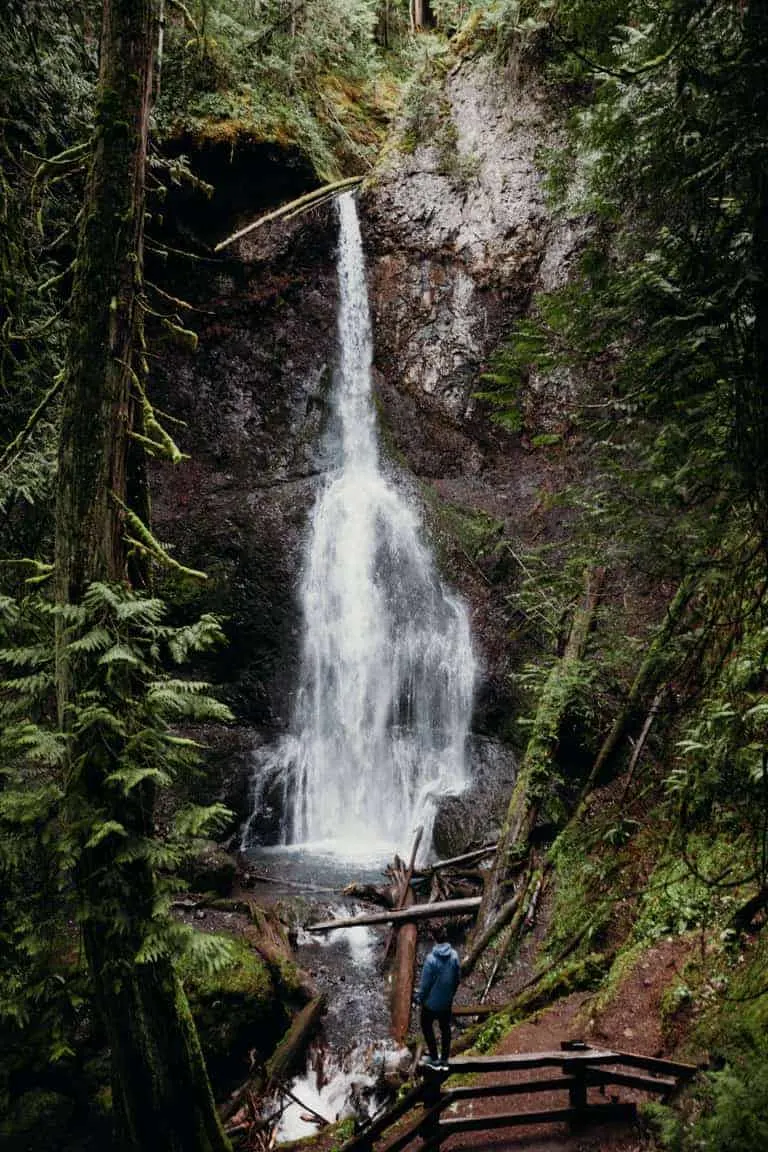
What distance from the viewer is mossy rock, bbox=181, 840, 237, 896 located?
9.63 meters

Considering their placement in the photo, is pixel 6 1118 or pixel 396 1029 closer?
pixel 6 1118

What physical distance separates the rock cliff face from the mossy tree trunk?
10.7m

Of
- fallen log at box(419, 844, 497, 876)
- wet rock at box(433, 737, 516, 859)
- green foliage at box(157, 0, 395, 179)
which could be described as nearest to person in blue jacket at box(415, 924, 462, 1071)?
fallen log at box(419, 844, 497, 876)

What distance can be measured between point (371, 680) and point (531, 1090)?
10458 millimetres

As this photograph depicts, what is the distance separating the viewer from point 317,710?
1486 centimetres

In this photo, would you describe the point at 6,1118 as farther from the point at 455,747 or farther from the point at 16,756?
the point at 455,747

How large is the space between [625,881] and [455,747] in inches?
268

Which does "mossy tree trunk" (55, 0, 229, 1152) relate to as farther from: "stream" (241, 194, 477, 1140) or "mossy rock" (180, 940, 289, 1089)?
"stream" (241, 194, 477, 1140)

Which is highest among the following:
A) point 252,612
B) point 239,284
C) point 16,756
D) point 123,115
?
point 239,284

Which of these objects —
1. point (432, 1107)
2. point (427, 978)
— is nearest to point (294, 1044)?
point (427, 978)

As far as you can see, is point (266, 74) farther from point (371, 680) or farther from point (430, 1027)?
point (430, 1027)

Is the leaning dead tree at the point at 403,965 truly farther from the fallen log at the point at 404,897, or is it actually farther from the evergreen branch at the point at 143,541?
the evergreen branch at the point at 143,541

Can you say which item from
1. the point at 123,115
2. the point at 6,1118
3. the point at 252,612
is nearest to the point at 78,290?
the point at 123,115

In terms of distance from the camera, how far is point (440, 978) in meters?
5.58
